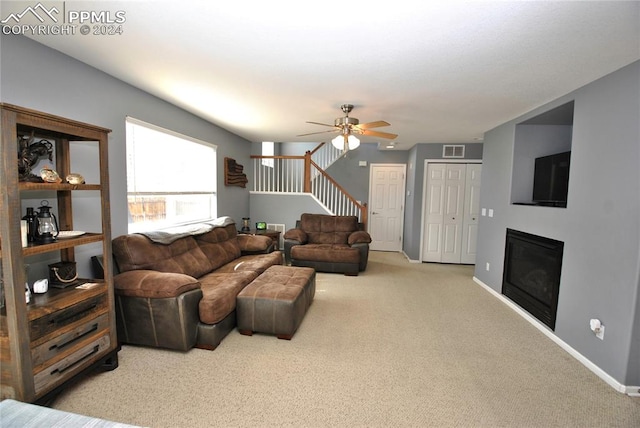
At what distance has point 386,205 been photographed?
699 cm

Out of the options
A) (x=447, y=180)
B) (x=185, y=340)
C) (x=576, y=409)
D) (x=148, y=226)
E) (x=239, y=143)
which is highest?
(x=239, y=143)

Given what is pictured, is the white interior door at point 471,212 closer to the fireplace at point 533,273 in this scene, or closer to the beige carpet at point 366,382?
the fireplace at point 533,273

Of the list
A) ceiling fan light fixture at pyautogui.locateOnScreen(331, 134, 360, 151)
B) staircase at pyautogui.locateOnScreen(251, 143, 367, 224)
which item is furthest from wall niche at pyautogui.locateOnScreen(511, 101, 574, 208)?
staircase at pyautogui.locateOnScreen(251, 143, 367, 224)

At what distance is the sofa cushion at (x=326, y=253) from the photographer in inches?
189

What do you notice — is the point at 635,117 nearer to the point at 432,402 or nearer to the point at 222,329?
the point at 432,402

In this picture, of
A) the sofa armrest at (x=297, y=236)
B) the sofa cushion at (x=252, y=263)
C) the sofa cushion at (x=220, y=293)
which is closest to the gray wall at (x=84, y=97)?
the sofa cushion at (x=220, y=293)

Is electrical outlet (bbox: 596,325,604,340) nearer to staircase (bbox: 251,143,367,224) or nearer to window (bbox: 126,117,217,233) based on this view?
staircase (bbox: 251,143,367,224)

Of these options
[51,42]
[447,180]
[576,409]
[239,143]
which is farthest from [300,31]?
[447,180]

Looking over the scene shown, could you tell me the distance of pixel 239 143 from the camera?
5738 millimetres

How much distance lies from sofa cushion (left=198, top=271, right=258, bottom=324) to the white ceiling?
2013 mm

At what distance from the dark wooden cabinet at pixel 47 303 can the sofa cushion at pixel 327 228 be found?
12.1 ft

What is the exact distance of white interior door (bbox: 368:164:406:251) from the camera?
692cm

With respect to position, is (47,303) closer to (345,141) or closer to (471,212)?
(345,141)

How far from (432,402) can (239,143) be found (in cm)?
525
